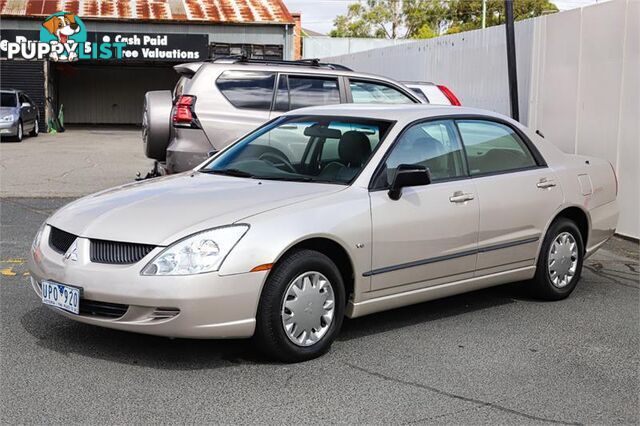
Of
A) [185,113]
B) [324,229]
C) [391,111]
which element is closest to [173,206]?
[324,229]

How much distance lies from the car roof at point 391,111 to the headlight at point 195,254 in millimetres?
1749

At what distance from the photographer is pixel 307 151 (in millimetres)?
6055

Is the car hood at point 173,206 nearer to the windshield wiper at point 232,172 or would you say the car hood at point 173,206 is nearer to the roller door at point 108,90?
the windshield wiper at point 232,172

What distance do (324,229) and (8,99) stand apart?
22458mm

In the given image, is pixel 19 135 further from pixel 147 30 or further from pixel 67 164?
pixel 147 30

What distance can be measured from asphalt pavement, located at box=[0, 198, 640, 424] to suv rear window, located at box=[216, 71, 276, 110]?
3573 millimetres

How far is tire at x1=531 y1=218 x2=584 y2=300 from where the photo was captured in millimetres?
6691

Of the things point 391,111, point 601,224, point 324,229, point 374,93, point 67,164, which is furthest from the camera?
point 67,164

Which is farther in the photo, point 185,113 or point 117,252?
point 185,113

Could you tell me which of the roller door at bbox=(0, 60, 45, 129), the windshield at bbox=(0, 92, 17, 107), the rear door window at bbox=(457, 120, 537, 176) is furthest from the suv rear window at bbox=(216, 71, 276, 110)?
the roller door at bbox=(0, 60, 45, 129)

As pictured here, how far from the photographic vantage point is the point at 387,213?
18.1 feet

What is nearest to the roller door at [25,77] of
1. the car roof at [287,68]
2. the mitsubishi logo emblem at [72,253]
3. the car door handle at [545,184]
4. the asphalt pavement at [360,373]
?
the car roof at [287,68]

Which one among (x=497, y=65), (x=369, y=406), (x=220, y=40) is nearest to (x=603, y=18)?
(x=497, y=65)

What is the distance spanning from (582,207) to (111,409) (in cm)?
428
